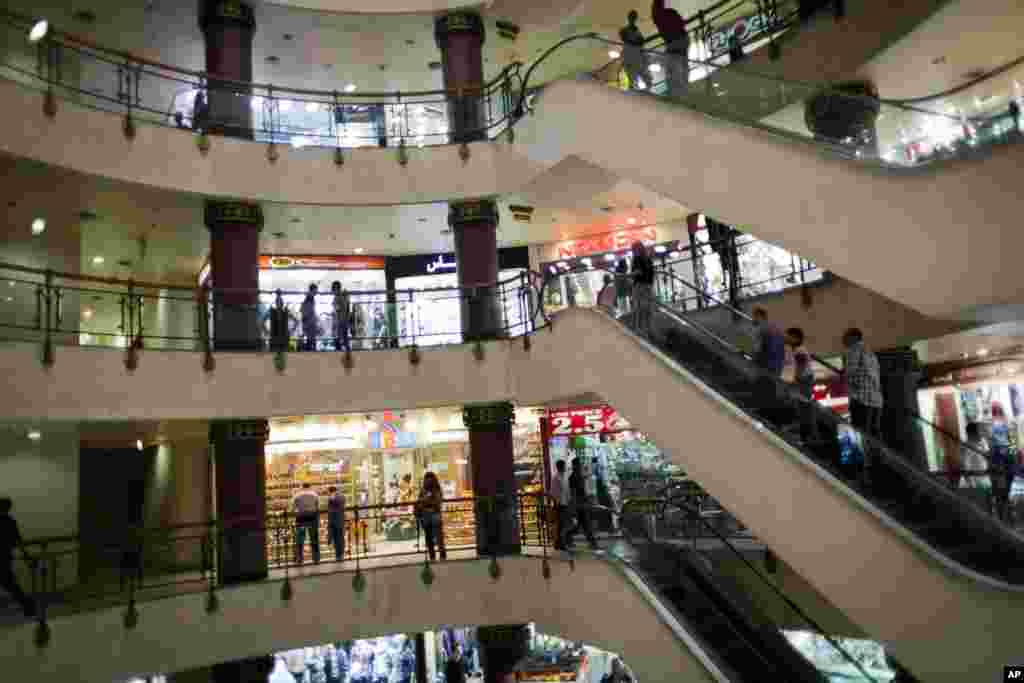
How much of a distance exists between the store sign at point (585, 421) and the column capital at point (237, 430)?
8307 millimetres

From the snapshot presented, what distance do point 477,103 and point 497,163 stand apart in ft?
4.63

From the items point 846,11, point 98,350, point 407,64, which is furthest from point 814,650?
point 407,64

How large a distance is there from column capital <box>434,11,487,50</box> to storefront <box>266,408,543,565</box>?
306 inches

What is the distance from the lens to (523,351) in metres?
14.8

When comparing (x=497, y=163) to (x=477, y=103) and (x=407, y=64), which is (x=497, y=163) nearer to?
(x=477, y=103)

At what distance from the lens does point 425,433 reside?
19.0 meters

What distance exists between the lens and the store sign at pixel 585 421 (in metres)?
20.0

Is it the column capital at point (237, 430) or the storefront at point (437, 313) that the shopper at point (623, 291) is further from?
the column capital at point (237, 430)

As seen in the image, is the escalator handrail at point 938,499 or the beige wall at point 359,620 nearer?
the escalator handrail at point 938,499

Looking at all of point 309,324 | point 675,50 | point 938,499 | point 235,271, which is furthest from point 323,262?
point 938,499

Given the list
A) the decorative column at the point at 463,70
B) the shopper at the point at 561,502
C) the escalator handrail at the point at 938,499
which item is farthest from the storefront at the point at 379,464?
the escalator handrail at the point at 938,499

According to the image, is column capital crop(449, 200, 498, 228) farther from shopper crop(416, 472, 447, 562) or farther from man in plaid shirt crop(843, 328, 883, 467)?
man in plaid shirt crop(843, 328, 883, 467)

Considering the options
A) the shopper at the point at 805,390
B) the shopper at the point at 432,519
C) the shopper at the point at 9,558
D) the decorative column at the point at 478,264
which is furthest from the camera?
the decorative column at the point at 478,264

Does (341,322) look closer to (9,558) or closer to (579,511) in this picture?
(579,511)
